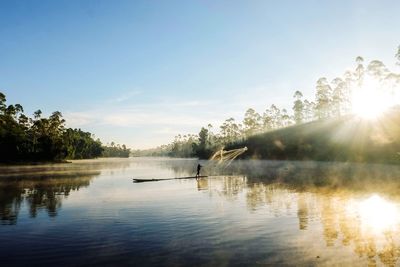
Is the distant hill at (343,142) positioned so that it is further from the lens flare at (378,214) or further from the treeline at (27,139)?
the treeline at (27,139)

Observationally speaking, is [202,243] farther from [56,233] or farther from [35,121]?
[35,121]

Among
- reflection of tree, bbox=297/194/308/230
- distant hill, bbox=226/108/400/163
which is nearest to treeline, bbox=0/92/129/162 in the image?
distant hill, bbox=226/108/400/163

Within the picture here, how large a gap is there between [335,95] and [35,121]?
161 metres

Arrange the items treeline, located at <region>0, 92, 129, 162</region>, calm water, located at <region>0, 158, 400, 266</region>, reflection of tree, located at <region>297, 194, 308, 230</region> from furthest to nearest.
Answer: treeline, located at <region>0, 92, 129, 162</region>
reflection of tree, located at <region>297, 194, 308, 230</region>
calm water, located at <region>0, 158, 400, 266</region>

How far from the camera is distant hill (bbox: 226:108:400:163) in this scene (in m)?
118

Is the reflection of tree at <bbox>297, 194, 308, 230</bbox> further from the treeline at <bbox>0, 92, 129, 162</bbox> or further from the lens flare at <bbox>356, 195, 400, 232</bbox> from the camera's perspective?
the treeline at <bbox>0, 92, 129, 162</bbox>

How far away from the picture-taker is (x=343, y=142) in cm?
14075

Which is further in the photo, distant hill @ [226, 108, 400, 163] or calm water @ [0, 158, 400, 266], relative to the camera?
distant hill @ [226, 108, 400, 163]

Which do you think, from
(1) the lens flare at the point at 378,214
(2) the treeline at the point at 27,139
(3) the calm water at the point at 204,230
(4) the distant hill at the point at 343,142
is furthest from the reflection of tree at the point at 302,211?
(2) the treeline at the point at 27,139

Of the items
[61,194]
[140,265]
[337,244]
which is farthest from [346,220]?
[61,194]

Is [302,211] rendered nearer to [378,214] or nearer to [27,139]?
[378,214]

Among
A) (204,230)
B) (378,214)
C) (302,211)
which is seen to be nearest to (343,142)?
(378,214)

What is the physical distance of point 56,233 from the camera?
24500 millimetres

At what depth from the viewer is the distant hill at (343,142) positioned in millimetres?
118250
